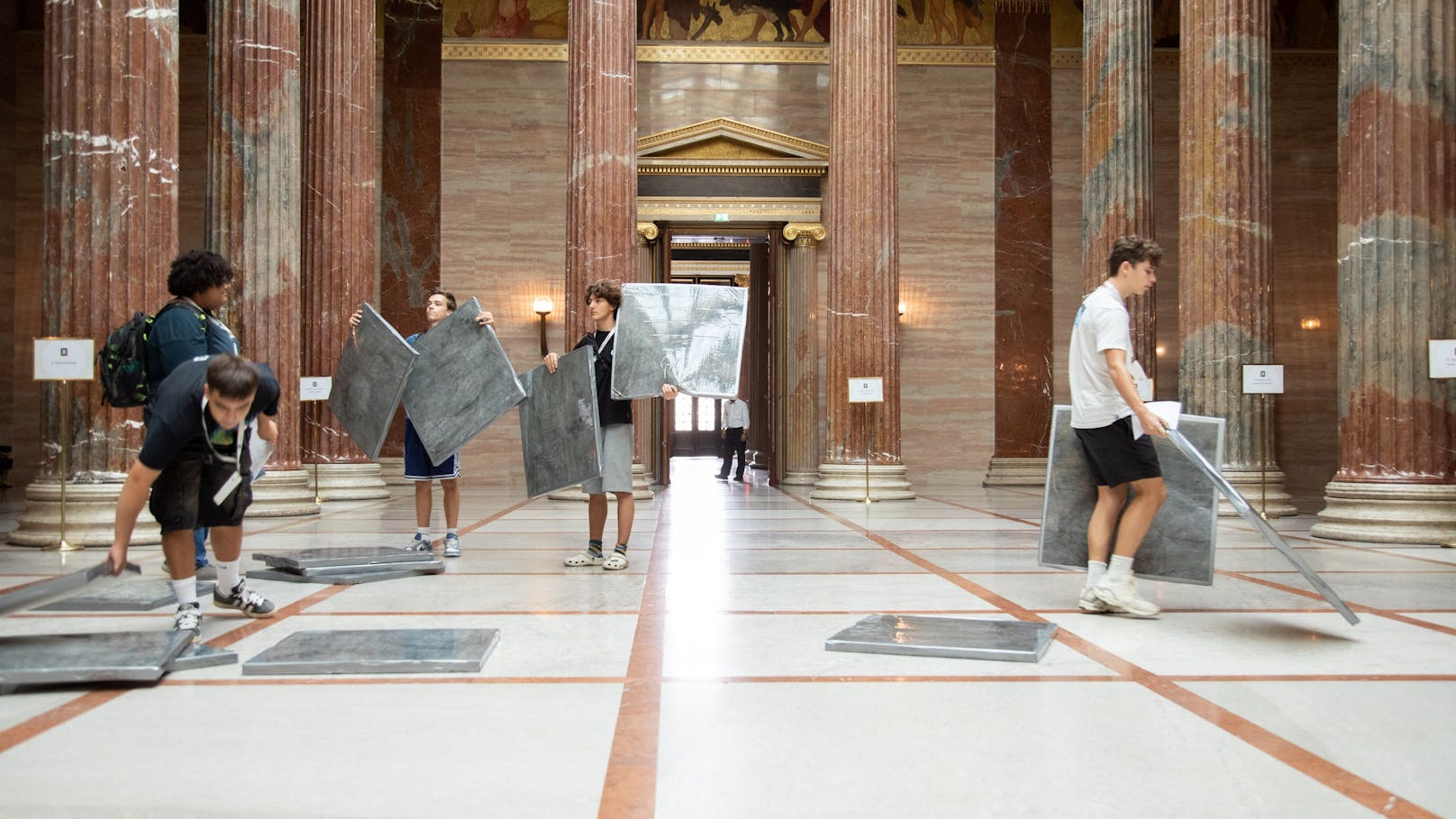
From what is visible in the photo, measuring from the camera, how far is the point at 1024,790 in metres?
2.64

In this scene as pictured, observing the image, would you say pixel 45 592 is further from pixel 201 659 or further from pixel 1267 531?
pixel 1267 531

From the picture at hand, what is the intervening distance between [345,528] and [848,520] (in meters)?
4.86

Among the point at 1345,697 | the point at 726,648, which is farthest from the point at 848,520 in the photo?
the point at 1345,697

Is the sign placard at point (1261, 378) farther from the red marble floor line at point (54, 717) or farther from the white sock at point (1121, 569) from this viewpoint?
the red marble floor line at point (54, 717)

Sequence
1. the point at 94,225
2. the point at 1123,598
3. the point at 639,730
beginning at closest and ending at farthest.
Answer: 1. the point at 639,730
2. the point at 1123,598
3. the point at 94,225

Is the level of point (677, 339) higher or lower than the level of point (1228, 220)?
lower

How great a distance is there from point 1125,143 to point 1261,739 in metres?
11.1

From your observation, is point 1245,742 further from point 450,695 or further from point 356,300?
point 356,300

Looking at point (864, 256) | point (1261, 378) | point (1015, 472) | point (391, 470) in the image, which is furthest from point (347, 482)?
point (1015, 472)

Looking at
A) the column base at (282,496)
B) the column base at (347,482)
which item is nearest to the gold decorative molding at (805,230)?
the column base at (347,482)

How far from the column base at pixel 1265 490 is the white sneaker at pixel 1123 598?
653 cm

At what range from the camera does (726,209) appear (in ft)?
61.6

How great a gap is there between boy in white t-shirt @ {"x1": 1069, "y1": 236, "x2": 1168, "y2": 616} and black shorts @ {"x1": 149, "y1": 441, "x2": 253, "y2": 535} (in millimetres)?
3733

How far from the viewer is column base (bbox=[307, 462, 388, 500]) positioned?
12883 mm
